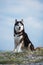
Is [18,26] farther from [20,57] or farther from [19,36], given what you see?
[20,57]

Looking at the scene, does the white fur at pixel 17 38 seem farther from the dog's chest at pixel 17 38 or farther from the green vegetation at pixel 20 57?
the green vegetation at pixel 20 57

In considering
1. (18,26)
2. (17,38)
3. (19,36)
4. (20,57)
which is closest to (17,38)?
(17,38)

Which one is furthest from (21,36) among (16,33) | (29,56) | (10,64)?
(10,64)

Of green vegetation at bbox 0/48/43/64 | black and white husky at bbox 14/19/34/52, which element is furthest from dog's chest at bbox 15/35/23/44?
green vegetation at bbox 0/48/43/64

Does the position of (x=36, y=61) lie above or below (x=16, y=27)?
below

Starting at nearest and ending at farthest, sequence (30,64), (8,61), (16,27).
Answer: (30,64)
(8,61)
(16,27)

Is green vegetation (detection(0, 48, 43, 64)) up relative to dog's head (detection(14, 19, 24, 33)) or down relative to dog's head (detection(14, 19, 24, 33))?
down

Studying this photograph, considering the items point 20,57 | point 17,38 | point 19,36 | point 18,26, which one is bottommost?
point 20,57

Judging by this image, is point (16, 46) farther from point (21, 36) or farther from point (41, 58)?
point (41, 58)

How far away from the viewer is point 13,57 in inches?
1071

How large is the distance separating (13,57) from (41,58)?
2682 mm

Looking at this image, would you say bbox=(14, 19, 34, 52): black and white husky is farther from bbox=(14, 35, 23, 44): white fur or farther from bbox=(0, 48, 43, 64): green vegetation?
bbox=(0, 48, 43, 64): green vegetation

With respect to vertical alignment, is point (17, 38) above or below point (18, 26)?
below

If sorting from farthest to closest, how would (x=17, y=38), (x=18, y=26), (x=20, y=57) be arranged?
(x=18, y=26) < (x=17, y=38) < (x=20, y=57)
